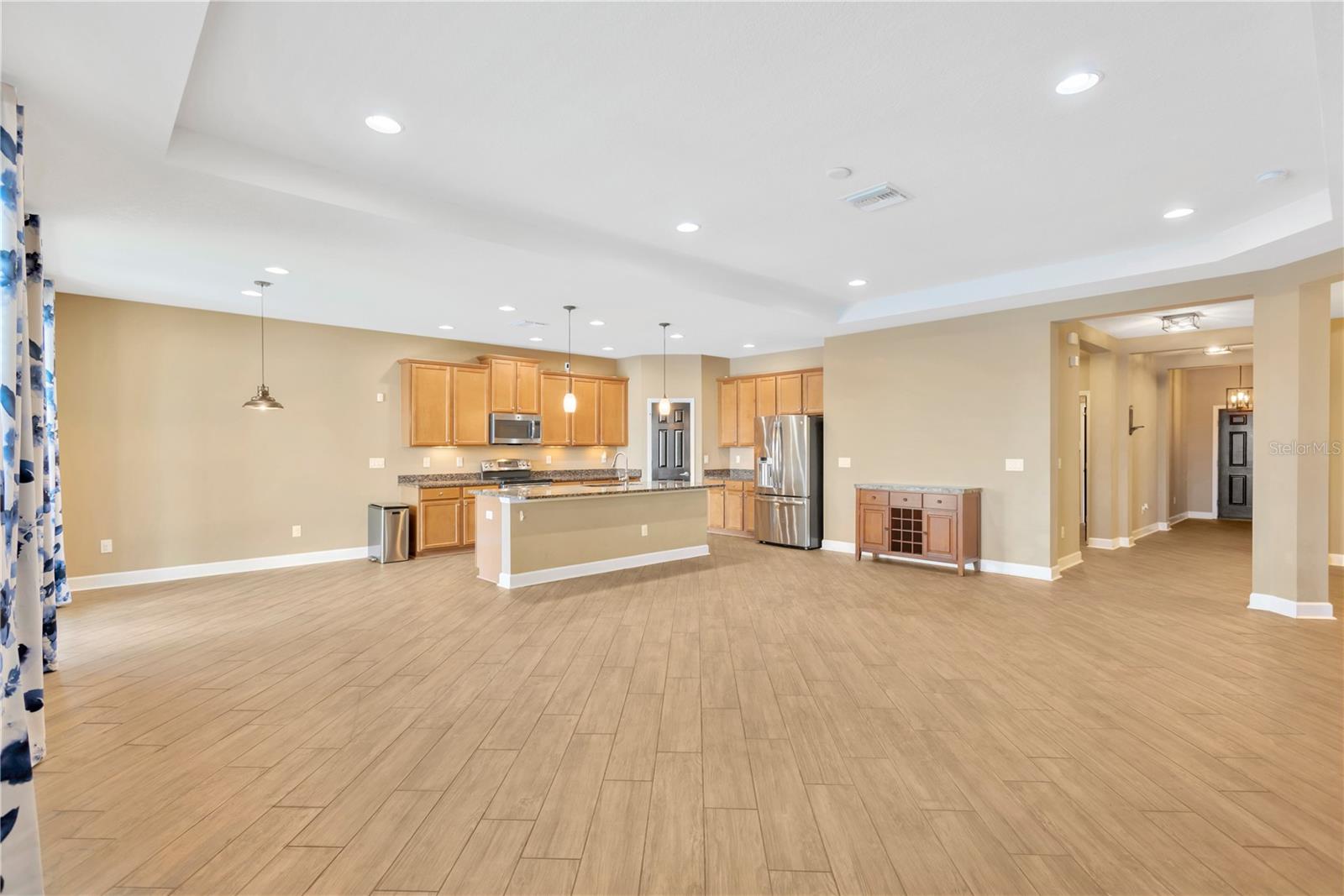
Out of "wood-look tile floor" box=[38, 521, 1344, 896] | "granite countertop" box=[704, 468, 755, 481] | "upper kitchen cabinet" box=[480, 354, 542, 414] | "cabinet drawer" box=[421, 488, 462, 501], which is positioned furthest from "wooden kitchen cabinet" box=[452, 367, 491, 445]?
"granite countertop" box=[704, 468, 755, 481]

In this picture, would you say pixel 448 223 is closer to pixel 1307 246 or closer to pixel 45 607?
pixel 45 607

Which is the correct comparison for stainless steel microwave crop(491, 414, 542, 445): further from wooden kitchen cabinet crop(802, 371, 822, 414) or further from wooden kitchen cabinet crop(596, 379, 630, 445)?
wooden kitchen cabinet crop(802, 371, 822, 414)

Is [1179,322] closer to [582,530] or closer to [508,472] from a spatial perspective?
[582,530]

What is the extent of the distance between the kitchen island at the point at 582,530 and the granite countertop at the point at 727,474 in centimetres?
236

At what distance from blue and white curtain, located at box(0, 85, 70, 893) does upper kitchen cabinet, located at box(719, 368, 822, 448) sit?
25.1 feet

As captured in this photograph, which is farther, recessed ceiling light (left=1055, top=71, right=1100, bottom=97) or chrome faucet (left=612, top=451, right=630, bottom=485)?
chrome faucet (left=612, top=451, right=630, bottom=485)

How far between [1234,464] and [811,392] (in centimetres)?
791

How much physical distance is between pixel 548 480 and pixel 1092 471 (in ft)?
24.6

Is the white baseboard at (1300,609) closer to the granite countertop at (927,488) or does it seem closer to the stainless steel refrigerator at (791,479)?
the granite countertop at (927,488)

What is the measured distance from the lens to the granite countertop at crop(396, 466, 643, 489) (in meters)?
7.63

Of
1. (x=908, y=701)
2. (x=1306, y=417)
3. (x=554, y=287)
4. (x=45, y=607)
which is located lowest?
(x=908, y=701)

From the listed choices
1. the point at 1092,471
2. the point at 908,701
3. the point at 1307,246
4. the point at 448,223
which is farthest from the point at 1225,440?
the point at 448,223

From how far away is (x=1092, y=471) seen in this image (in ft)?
26.5

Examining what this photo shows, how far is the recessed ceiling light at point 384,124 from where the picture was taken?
286 cm
